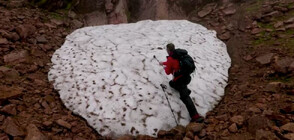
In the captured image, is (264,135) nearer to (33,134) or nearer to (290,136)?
(290,136)

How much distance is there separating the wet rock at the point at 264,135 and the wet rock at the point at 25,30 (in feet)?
28.0

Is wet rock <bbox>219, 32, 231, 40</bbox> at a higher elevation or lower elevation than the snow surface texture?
higher

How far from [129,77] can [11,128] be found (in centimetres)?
362

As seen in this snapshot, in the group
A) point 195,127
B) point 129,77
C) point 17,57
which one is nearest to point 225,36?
point 129,77

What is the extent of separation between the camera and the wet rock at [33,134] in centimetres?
461

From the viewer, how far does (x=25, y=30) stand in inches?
324

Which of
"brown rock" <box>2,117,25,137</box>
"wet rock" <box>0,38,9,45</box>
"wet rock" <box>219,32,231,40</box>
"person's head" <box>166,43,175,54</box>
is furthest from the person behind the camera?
"wet rock" <box>219,32,231,40</box>

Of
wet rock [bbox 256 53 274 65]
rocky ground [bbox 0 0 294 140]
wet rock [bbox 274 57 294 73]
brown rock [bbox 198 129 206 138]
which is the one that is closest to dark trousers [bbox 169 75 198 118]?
rocky ground [bbox 0 0 294 140]

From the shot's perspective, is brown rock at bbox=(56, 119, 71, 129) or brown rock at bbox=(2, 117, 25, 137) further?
brown rock at bbox=(56, 119, 71, 129)

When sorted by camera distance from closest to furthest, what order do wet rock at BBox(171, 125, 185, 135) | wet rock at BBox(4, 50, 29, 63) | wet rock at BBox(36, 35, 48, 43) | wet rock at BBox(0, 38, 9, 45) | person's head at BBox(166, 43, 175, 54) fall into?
1. wet rock at BBox(171, 125, 185, 135)
2. person's head at BBox(166, 43, 175, 54)
3. wet rock at BBox(4, 50, 29, 63)
4. wet rock at BBox(0, 38, 9, 45)
5. wet rock at BBox(36, 35, 48, 43)

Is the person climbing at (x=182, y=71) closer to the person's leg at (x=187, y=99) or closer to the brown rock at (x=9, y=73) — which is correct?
the person's leg at (x=187, y=99)

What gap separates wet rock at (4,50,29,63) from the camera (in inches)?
277

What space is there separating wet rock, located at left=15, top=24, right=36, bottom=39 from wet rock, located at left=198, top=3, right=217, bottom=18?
30.6 ft

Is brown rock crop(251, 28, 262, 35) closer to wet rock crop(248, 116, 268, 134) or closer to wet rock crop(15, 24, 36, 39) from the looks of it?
wet rock crop(248, 116, 268, 134)
